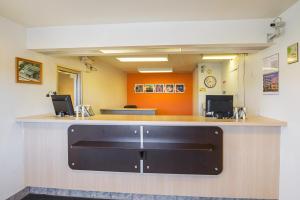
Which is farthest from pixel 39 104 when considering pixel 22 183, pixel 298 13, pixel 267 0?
pixel 298 13

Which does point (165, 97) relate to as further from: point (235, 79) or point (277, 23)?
point (277, 23)

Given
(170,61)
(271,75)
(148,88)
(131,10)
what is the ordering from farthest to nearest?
(148,88), (170,61), (271,75), (131,10)

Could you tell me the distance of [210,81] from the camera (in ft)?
18.4

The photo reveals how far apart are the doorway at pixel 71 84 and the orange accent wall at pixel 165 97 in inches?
146

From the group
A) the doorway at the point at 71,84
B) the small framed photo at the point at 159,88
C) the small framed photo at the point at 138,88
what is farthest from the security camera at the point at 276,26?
the small framed photo at the point at 138,88

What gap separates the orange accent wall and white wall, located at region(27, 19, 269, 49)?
500 centimetres

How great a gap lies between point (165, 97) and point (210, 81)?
2.41 metres

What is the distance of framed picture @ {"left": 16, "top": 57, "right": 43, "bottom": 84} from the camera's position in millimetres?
2689

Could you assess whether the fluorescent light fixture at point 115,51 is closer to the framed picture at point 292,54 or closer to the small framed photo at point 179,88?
the framed picture at point 292,54

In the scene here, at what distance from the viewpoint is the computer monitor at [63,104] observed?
2936 millimetres

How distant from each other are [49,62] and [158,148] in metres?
2.33

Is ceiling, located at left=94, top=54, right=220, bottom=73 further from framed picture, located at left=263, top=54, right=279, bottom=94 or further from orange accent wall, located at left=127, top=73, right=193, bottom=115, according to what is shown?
framed picture, located at left=263, top=54, right=279, bottom=94

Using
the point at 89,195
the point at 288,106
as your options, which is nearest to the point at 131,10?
the point at 288,106

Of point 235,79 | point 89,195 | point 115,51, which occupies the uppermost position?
point 115,51
